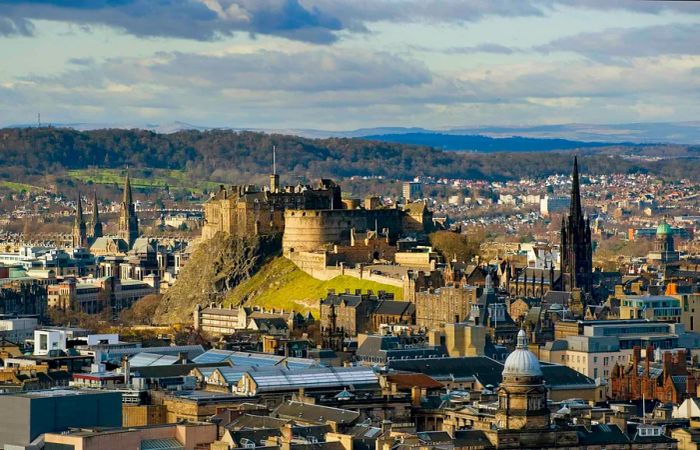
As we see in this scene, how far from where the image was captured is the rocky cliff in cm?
15812

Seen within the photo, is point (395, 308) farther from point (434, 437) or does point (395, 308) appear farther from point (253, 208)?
point (434, 437)

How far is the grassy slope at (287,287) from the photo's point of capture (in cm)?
14600

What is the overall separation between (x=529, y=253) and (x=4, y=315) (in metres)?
40.4

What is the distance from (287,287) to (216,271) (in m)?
8.90

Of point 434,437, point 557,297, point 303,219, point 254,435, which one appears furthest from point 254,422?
point 303,219

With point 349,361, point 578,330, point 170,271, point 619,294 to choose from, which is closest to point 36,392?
point 349,361

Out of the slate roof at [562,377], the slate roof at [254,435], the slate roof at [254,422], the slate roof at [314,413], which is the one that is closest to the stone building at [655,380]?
the slate roof at [562,377]

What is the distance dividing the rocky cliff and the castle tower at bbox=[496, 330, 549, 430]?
7273cm

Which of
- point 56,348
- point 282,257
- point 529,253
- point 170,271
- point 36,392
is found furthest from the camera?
point 170,271

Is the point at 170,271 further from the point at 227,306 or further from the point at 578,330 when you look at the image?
the point at 578,330

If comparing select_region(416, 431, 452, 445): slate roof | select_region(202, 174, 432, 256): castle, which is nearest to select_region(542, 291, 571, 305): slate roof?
select_region(202, 174, 432, 256): castle

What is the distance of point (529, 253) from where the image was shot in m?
175

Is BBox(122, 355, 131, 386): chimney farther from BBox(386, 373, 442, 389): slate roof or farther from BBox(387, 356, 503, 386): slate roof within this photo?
BBox(387, 356, 503, 386): slate roof

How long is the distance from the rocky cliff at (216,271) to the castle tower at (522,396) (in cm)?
7273
